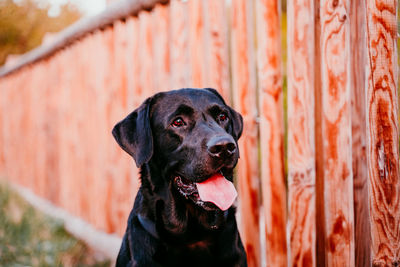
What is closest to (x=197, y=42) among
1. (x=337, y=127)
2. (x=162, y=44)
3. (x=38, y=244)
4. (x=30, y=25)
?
(x=162, y=44)

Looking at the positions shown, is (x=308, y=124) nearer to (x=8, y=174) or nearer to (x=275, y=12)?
(x=275, y=12)

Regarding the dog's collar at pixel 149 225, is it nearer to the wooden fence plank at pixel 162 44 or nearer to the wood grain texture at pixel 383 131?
the wood grain texture at pixel 383 131

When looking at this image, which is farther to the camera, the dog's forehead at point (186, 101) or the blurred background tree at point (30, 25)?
the blurred background tree at point (30, 25)

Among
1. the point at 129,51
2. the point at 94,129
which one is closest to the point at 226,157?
the point at 129,51

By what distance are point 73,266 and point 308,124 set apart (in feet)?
8.98

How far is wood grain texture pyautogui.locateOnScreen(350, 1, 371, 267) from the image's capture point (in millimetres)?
2162

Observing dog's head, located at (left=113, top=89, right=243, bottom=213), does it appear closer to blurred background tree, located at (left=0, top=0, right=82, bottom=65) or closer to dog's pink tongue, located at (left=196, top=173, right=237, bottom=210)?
dog's pink tongue, located at (left=196, top=173, right=237, bottom=210)

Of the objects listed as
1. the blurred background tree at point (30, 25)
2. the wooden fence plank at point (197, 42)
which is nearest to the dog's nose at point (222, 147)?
the wooden fence plank at point (197, 42)

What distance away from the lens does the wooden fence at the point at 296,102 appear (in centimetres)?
194

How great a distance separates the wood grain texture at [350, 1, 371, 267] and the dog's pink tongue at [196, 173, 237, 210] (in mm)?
728

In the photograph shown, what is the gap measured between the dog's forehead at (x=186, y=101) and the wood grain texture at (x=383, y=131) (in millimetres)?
920

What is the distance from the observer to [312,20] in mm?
2223

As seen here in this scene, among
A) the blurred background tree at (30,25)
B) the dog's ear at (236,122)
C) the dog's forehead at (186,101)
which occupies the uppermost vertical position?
the blurred background tree at (30,25)

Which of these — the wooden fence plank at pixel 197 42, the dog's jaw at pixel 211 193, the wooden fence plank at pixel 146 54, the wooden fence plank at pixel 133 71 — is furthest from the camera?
the wooden fence plank at pixel 133 71
